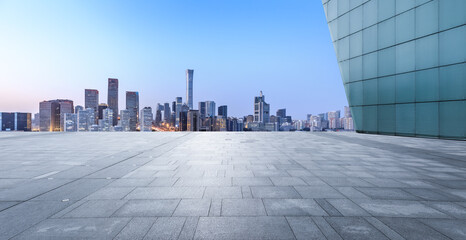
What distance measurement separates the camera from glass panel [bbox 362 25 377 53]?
20205 mm

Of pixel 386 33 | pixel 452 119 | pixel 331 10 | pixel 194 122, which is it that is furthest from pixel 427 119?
pixel 194 122

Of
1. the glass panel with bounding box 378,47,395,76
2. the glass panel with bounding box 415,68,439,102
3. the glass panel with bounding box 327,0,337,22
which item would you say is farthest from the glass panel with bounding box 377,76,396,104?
the glass panel with bounding box 327,0,337,22

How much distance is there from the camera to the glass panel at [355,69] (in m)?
21.8

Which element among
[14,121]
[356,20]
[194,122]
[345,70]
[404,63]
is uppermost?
[356,20]

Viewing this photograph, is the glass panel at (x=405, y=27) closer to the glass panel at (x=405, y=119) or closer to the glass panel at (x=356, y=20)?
the glass panel at (x=356, y=20)

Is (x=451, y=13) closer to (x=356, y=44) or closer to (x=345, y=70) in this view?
(x=356, y=44)

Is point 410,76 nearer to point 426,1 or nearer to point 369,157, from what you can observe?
point 426,1

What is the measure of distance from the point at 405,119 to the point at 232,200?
20.4 metres

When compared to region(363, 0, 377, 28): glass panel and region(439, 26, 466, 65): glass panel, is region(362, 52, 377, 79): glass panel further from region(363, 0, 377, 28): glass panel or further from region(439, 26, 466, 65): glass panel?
region(439, 26, 466, 65): glass panel

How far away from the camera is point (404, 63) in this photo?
59.5 feet

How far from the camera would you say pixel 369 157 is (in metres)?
9.51

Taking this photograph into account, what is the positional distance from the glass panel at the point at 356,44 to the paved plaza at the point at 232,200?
17198mm

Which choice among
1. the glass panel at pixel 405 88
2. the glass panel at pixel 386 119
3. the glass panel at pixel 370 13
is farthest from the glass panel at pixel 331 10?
the glass panel at pixel 386 119

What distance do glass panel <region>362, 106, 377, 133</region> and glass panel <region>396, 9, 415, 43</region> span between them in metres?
6.46
